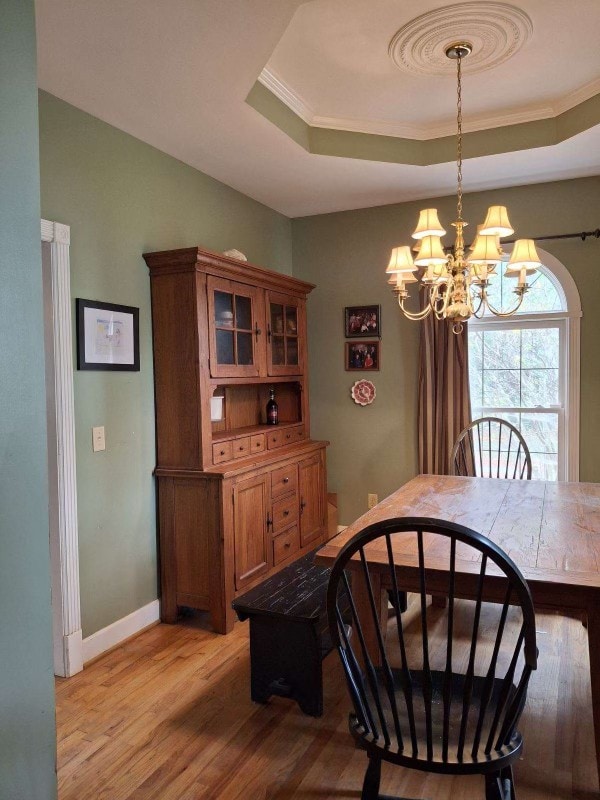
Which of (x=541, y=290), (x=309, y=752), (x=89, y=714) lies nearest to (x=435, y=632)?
(x=309, y=752)

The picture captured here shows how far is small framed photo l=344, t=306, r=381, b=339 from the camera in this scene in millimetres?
4434

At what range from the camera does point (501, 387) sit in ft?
13.6

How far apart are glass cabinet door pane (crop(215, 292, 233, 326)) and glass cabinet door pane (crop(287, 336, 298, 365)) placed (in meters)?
0.79

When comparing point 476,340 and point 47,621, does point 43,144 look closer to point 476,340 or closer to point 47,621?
point 47,621

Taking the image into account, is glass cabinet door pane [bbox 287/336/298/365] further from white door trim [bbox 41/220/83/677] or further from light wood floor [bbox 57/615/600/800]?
light wood floor [bbox 57/615/600/800]

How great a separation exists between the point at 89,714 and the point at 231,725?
58cm

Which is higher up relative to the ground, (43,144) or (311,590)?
(43,144)

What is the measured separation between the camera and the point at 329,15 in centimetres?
Answer: 236

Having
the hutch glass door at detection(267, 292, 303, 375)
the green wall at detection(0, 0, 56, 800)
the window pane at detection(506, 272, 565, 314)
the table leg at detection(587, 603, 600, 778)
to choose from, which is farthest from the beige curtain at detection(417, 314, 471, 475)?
the green wall at detection(0, 0, 56, 800)

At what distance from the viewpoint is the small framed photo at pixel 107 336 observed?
8.88 feet

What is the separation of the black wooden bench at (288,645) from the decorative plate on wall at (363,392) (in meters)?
2.29

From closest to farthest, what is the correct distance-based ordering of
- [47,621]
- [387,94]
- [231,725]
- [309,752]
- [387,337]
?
[47,621] → [309,752] → [231,725] → [387,94] → [387,337]

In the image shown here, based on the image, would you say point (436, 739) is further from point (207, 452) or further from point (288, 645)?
point (207, 452)

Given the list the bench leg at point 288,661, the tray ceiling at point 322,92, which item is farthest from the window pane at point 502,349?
the bench leg at point 288,661
